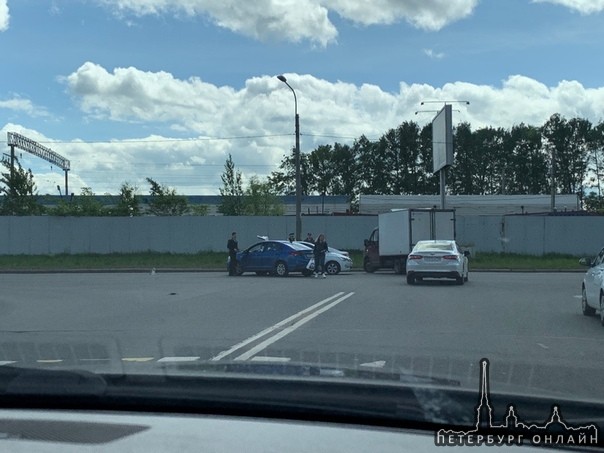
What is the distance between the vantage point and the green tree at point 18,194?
2094 inches

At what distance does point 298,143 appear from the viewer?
121ft

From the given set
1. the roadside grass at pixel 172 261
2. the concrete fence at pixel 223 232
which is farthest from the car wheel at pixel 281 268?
the concrete fence at pixel 223 232

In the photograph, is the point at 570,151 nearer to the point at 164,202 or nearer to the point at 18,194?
the point at 164,202

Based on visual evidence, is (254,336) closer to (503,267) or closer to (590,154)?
(503,267)

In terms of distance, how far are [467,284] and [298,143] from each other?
15.4 meters

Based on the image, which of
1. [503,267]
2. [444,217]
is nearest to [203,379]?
[444,217]

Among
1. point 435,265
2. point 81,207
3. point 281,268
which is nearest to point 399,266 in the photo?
point 281,268

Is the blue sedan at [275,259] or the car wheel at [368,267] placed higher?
the blue sedan at [275,259]

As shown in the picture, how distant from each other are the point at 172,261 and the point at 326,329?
2834cm

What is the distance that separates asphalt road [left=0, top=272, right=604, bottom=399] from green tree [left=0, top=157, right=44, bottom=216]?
109 ft

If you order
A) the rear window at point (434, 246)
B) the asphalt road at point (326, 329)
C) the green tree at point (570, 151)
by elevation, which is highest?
the green tree at point (570, 151)

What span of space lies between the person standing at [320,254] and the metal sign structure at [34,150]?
111 feet

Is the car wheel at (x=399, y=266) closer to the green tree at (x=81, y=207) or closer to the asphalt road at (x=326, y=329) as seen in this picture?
the asphalt road at (x=326, y=329)

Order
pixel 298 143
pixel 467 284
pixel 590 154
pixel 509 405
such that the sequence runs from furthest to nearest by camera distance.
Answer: pixel 590 154, pixel 298 143, pixel 467 284, pixel 509 405
